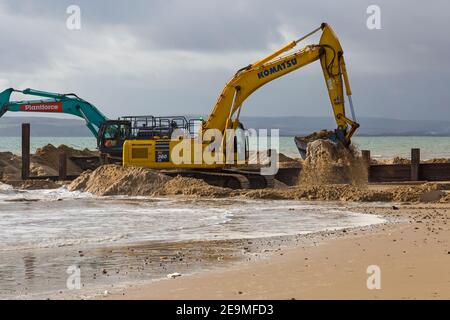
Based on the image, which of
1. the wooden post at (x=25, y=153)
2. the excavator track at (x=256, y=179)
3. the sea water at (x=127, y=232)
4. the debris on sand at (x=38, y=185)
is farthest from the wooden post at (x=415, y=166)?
the wooden post at (x=25, y=153)

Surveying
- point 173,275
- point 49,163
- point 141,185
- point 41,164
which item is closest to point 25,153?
point 41,164

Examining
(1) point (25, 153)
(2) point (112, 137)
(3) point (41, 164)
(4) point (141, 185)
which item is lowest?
(4) point (141, 185)

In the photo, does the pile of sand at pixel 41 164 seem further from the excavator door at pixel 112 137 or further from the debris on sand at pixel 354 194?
the debris on sand at pixel 354 194

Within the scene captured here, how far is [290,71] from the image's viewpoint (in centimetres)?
2570

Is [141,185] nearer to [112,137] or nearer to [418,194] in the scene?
[112,137]

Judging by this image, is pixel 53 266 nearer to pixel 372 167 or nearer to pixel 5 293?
pixel 5 293

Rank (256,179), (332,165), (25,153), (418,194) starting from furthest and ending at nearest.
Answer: (25,153) < (256,179) < (332,165) < (418,194)

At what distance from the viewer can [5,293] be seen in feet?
29.8

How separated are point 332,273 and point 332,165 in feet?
52.2

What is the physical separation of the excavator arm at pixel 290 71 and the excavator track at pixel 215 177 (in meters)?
1.53

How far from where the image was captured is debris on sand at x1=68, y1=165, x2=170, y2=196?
2539 cm

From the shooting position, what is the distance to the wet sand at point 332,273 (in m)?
8.30

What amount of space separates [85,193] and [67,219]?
26.7ft
